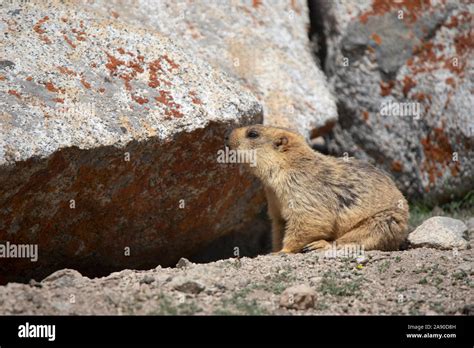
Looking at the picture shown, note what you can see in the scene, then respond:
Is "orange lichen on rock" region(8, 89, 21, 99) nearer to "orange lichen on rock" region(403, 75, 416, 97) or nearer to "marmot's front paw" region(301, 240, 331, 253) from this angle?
"marmot's front paw" region(301, 240, 331, 253)

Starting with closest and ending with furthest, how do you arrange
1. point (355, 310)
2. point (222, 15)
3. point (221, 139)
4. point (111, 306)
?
point (111, 306) → point (355, 310) → point (221, 139) → point (222, 15)

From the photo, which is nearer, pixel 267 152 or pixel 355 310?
pixel 355 310

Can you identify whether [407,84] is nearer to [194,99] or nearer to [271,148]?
[271,148]

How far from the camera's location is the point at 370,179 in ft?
24.7

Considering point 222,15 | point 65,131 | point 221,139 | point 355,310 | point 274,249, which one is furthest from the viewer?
point 222,15

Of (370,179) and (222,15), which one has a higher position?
(222,15)

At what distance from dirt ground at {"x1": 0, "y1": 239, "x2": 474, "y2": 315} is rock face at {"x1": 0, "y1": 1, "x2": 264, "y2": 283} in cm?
80

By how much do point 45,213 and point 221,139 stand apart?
1.96 metres

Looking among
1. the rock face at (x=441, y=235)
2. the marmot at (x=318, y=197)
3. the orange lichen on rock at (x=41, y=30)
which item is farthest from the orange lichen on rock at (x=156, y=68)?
the rock face at (x=441, y=235)

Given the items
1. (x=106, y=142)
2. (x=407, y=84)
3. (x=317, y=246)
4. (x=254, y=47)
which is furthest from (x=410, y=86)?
(x=106, y=142)

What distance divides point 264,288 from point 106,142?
1.89 meters

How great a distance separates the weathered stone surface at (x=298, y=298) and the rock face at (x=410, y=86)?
4.26m

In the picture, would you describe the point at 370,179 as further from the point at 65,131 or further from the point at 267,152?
the point at 65,131

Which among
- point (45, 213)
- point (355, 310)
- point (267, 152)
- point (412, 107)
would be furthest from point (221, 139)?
point (412, 107)
